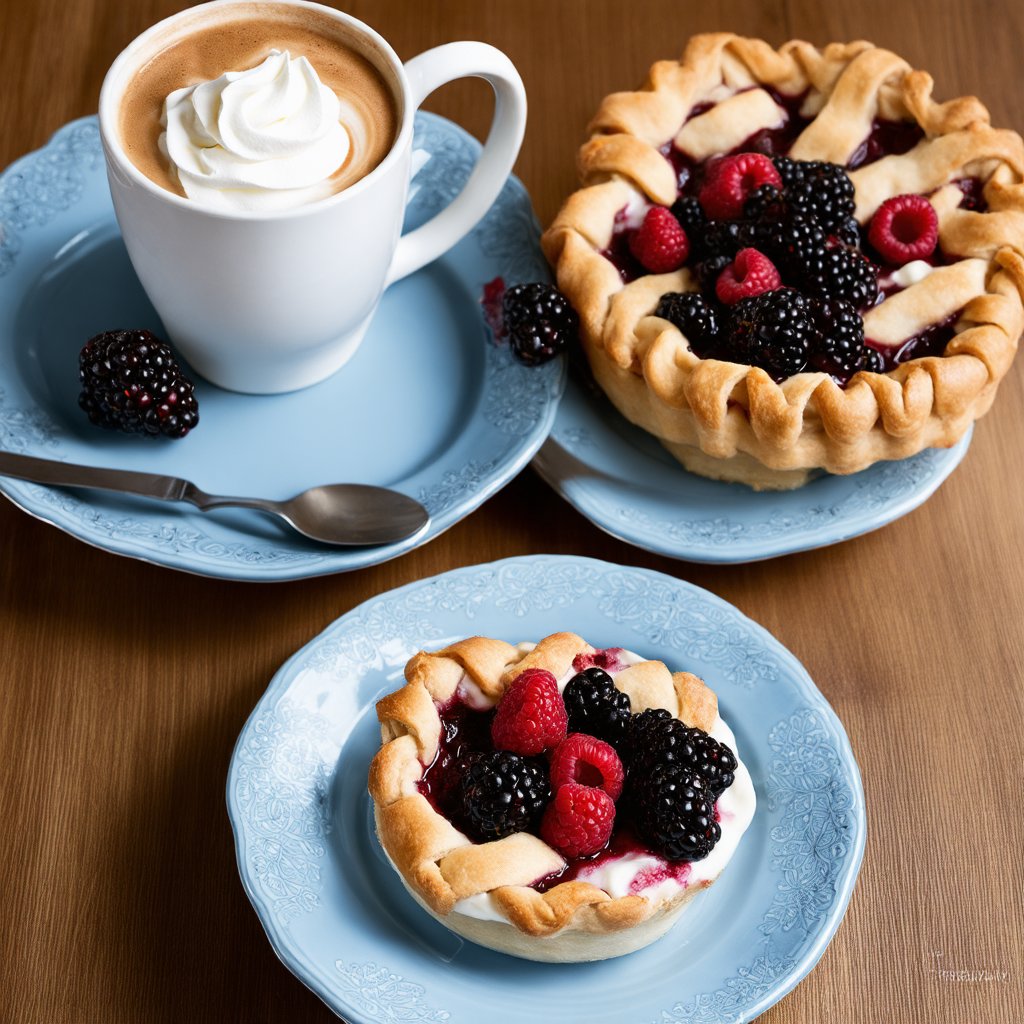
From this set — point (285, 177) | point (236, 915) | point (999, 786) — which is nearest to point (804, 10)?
point (285, 177)

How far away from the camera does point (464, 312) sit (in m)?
1.95

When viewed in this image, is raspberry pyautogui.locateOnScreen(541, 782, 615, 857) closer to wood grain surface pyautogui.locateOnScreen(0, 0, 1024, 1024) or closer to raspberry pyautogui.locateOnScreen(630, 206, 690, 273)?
wood grain surface pyautogui.locateOnScreen(0, 0, 1024, 1024)

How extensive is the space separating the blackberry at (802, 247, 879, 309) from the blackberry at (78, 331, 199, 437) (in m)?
0.84

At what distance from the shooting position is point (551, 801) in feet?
4.57

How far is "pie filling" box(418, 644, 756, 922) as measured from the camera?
1.36 m

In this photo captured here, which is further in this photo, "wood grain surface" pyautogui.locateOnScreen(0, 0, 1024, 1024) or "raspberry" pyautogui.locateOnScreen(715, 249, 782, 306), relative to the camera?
"raspberry" pyautogui.locateOnScreen(715, 249, 782, 306)

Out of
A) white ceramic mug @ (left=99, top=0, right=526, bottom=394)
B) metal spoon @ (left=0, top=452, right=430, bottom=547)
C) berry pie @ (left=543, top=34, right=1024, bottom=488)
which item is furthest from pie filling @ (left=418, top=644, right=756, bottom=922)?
white ceramic mug @ (left=99, top=0, right=526, bottom=394)

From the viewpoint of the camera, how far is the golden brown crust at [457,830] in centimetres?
134

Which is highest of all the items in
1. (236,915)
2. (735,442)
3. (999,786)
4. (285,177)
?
(285,177)

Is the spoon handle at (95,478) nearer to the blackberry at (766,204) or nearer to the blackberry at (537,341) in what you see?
the blackberry at (537,341)

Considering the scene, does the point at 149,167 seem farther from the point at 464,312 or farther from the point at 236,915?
the point at 236,915

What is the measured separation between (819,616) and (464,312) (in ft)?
2.20

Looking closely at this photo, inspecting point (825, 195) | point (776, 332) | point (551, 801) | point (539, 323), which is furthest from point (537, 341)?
point (551, 801)

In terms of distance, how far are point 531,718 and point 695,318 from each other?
0.65m
